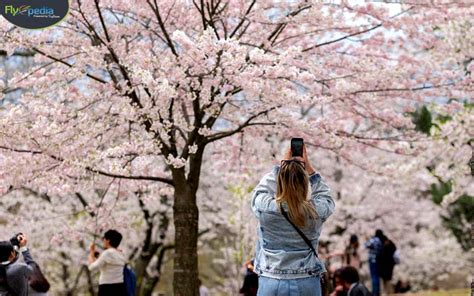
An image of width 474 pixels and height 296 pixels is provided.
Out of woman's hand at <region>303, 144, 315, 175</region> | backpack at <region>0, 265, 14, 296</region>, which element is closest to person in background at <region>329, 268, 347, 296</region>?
woman's hand at <region>303, 144, 315, 175</region>

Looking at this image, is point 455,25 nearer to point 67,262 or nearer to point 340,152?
point 340,152

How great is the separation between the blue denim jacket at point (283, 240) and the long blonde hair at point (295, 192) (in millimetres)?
49

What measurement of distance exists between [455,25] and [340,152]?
10.4ft

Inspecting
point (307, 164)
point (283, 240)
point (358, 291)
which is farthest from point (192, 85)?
point (283, 240)

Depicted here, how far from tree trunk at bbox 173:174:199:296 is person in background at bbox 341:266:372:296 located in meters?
2.50

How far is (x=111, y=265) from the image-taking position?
739 centimetres

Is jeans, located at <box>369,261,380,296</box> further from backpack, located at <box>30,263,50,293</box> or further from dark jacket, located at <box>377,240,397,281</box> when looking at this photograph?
backpack, located at <box>30,263,50,293</box>

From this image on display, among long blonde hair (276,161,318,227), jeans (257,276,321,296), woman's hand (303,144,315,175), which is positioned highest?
woman's hand (303,144,315,175)

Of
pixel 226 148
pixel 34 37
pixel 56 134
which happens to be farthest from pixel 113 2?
pixel 226 148

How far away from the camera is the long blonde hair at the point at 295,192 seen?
13.1 ft

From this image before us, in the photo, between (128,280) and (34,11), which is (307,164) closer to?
(128,280)

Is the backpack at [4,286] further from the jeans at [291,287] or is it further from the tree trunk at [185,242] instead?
the tree trunk at [185,242]

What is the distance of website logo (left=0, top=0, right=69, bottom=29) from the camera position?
815 centimetres

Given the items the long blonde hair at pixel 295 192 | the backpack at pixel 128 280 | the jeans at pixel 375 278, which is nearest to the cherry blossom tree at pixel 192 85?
the backpack at pixel 128 280
